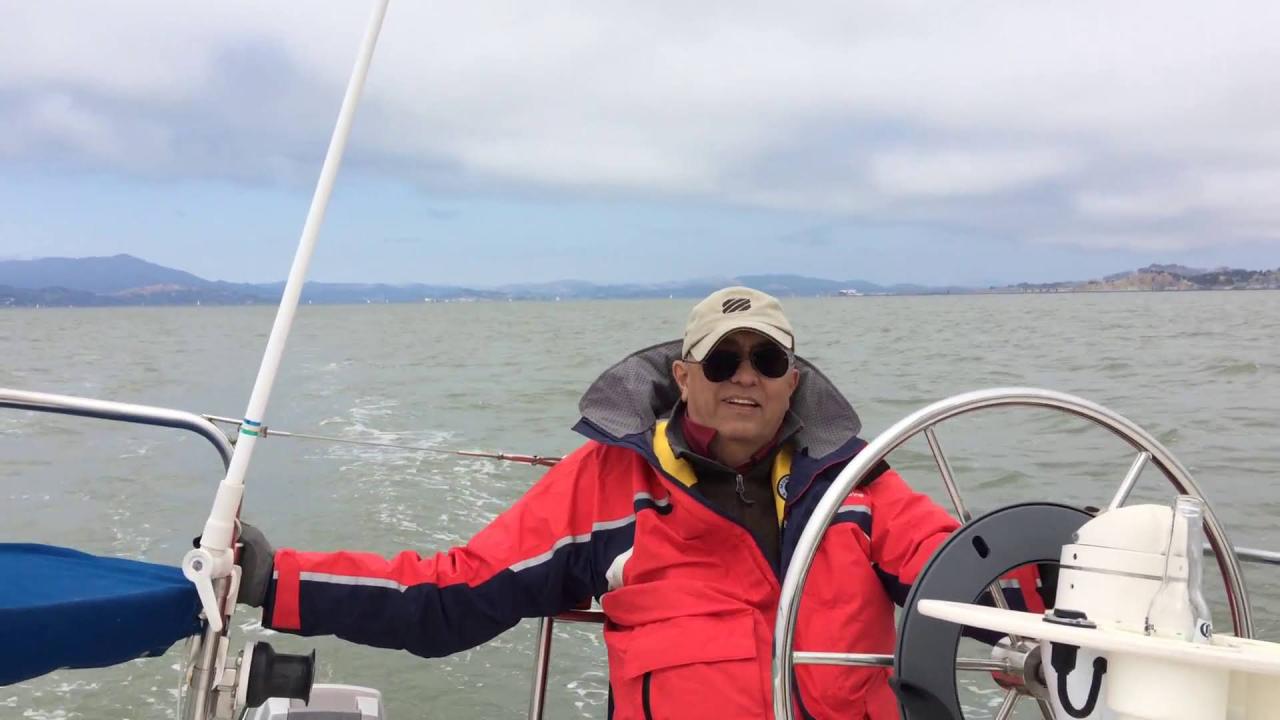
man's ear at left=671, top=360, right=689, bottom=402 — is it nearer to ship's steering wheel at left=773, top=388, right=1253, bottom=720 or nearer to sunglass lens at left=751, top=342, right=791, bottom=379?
sunglass lens at left=751, top=342, right=791, bottom=379

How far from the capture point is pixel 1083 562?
1.01 metres

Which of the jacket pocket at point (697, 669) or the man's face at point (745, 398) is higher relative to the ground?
the man's face at point (745, 398)

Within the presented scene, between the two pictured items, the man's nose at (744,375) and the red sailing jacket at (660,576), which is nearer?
the red sailing jacket at (660,576)

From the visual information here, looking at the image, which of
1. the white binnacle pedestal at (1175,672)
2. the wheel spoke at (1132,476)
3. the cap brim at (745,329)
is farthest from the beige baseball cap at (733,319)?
the white binnacle pedestal at (1175,672)

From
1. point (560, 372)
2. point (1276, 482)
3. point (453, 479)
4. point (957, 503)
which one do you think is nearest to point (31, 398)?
point (957, 503)

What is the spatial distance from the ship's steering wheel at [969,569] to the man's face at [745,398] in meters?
0.42

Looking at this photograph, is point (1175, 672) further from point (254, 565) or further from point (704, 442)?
point (254, 565)

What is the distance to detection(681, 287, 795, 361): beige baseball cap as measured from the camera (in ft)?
5.48

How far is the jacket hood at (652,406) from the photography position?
1676mm

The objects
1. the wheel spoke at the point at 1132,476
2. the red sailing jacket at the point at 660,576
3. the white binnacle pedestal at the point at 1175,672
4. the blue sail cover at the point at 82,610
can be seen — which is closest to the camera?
the white binnacle pedestal at the point at 1175,672

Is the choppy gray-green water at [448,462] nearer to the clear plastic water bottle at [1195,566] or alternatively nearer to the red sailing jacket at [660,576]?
the red sailing jacket at [660,576]

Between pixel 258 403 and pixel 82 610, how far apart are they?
1.03ft

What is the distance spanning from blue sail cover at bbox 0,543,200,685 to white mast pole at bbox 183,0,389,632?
1.9 inches

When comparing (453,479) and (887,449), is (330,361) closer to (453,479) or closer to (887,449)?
(453,479)
